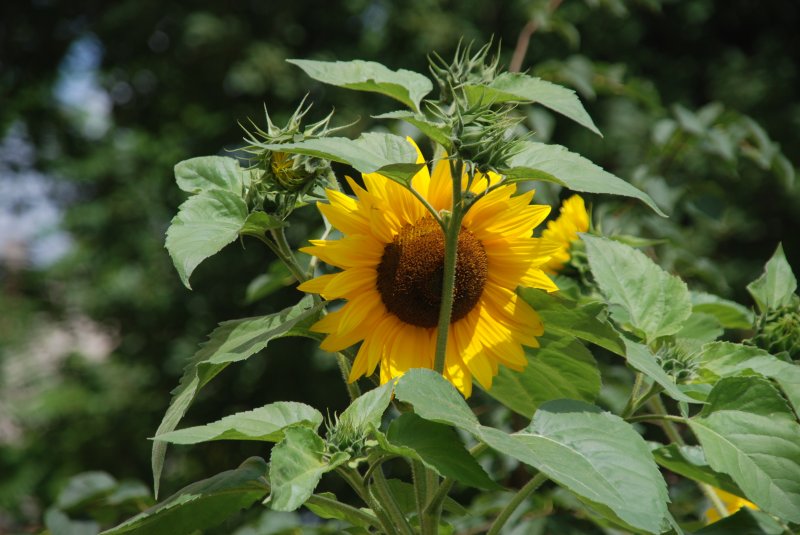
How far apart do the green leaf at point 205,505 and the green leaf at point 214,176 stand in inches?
7.9

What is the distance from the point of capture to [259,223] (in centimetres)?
62

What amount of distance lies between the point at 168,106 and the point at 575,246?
7.64 ft

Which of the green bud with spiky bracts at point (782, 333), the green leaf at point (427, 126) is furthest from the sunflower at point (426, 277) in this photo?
the green bud with spiky bracts at point (782, 333)

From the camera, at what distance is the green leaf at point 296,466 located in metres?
0.51

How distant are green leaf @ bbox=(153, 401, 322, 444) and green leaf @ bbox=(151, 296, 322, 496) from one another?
2cm

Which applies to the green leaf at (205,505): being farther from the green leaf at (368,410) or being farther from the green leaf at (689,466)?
the green leaf at (689,466)

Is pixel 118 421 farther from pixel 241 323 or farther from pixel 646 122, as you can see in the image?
pixel 241 323

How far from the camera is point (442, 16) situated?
2396 mm

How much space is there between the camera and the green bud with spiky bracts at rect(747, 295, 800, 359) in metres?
0.77

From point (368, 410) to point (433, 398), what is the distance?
0.06m

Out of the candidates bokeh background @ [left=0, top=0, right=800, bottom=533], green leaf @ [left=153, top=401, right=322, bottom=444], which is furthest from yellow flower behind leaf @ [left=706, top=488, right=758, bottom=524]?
bokeh background @ [left=0, top=0, right=800, bottom=533]

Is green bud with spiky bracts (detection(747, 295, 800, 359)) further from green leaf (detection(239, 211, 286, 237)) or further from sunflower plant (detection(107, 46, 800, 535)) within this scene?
green leaf (detection(239, 211, 286, 237))

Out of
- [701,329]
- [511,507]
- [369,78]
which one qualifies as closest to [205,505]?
[511,507]

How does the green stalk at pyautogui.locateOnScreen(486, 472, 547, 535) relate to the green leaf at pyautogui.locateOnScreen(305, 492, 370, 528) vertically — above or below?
above
